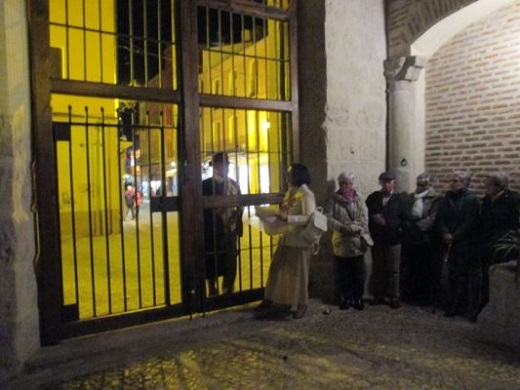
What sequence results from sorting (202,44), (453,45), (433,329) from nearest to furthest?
1. (433,329)
2. (202,44)
3. (453,45)

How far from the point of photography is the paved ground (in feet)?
13.0

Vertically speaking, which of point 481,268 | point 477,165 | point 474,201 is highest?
point 477,165

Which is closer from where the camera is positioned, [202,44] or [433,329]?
[433,329]

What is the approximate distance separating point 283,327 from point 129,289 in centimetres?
262

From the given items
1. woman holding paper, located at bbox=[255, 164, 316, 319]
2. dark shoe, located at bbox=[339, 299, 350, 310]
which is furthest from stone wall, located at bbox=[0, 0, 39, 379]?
dark shoe, located at bbox=[339, 299, 350, 310]

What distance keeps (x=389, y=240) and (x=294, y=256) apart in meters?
1.28

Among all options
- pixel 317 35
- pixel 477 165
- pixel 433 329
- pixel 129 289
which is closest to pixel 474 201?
pixel 477 165

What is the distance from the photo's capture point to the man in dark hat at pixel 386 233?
592 centimetres

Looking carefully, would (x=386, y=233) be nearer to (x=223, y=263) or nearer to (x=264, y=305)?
(x=264, y=305)

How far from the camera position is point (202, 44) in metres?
5.66

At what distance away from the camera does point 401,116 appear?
6.53 m

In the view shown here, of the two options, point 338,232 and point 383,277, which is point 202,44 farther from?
point 383,277

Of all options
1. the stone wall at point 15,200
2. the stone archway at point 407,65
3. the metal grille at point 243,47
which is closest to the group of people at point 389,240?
the stone archway at point 407,65

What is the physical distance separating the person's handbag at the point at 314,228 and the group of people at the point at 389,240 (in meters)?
0.05
